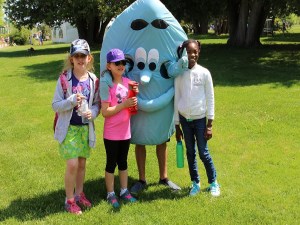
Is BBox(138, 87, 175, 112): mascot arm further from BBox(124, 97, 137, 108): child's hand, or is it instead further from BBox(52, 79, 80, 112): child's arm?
BBox(52, 79, 80, 112): child's arm

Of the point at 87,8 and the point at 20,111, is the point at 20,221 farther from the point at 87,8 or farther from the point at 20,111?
the point at 87,8

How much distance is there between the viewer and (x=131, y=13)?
4480 millimetres

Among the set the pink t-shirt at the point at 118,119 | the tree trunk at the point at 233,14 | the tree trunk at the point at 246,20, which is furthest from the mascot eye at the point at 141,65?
the tree trunk at the point at 233,14

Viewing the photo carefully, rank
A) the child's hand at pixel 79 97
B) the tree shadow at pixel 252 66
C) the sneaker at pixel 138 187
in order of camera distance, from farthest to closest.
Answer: the tree shadow at pixel 252 66 < the sneaker at pixel 138 187 < the child's hand at pixel 79 97

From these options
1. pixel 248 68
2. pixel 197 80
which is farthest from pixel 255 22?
pixel 197 80

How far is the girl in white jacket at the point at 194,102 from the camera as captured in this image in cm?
421

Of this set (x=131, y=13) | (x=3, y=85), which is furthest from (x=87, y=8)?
(x=131, y=13)

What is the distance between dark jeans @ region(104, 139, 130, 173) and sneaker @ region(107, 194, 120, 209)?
30cm

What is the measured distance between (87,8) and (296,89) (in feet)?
57.6

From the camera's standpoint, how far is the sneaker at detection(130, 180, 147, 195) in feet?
15.3

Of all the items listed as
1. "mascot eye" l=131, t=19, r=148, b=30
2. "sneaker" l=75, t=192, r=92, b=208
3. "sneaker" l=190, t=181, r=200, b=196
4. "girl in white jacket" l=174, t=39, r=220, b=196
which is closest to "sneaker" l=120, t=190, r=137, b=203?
"sneaker" l=75, t=192, r=92, b=208

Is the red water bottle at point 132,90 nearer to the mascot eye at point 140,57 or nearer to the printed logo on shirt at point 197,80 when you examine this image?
the mascot eye at point 140,57

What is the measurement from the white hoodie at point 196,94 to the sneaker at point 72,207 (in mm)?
1456

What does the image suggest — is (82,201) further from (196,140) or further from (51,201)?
(196,140)
